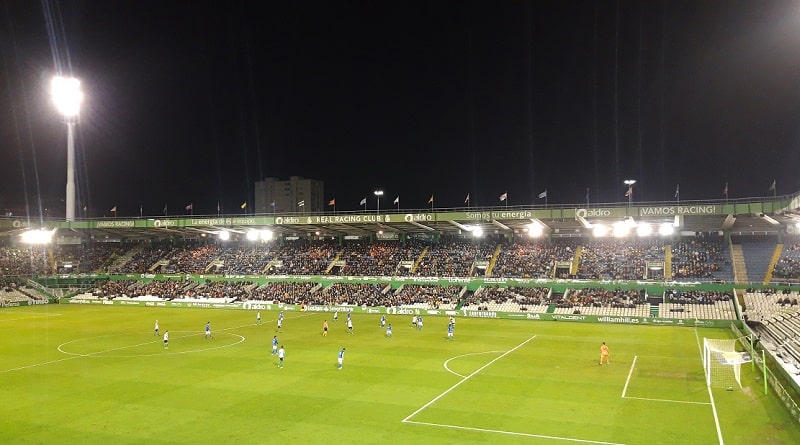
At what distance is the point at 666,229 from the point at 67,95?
68301mm

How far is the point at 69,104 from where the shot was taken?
6681 cm

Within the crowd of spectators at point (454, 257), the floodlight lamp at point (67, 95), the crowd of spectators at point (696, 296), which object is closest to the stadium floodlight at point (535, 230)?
the crowd of spectators at point (454, 257)

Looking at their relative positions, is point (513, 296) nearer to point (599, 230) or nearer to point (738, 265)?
point (599, 230)

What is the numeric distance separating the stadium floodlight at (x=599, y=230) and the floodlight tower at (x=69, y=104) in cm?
6105

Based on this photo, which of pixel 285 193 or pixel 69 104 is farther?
pixel 285 193

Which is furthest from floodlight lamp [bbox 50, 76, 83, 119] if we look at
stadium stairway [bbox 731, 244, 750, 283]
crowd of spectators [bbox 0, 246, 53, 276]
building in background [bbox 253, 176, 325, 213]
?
building in background [bbox 253, 176, 325, 213]

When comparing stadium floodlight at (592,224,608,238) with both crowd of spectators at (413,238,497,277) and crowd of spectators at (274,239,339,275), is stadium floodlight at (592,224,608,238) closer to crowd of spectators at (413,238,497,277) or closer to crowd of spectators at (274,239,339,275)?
crowd of spectators at (413,238,497,277)

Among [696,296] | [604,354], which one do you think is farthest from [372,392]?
[696,296]

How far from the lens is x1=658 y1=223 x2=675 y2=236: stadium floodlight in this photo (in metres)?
60.0

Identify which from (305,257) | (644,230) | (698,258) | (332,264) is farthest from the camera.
A: (305,257)

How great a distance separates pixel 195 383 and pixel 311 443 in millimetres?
10853

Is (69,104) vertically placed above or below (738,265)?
above

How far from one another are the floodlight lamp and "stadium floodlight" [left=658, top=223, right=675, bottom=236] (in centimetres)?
6678

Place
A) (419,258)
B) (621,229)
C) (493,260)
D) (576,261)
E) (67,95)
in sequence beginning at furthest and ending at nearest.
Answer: (419,258) → (493,260) → (67,95) → (621,229) → (576,261)
